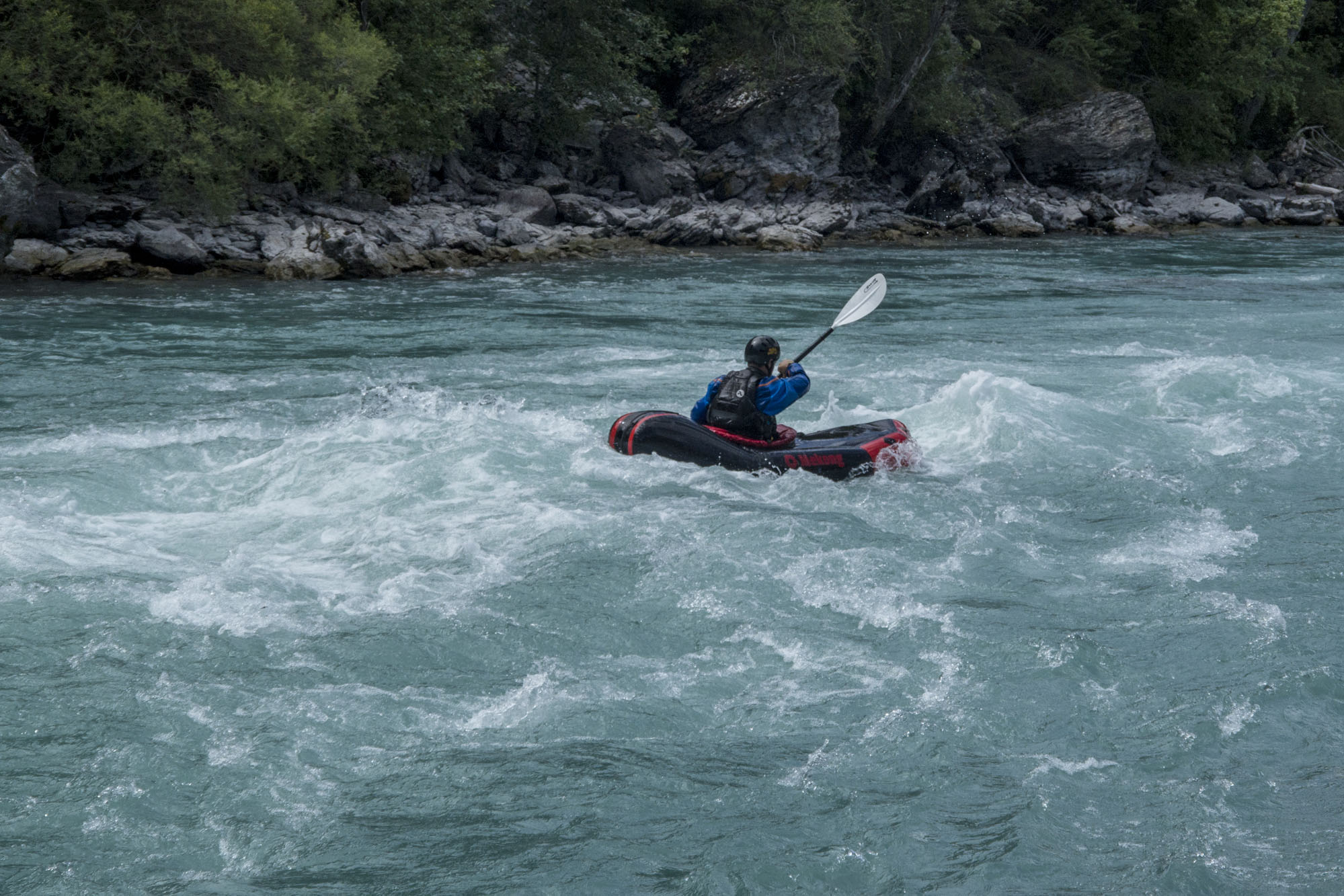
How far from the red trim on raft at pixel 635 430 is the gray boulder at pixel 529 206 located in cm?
1407

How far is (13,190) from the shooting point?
14.9 m

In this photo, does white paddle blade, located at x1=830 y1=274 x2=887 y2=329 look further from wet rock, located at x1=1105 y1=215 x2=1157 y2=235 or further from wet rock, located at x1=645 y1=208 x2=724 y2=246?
wet rock, located at x1=1105 y1=215 x2=1157 y2=235

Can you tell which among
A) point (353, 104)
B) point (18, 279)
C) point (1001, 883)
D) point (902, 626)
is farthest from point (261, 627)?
point (353, 104)

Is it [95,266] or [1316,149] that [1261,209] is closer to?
[1316,149]

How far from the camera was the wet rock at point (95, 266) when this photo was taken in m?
14.9

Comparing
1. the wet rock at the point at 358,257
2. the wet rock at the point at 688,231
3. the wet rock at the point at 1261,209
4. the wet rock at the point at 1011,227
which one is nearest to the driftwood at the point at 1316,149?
the wet rock at the point at 1261,209

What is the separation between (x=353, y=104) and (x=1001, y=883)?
1597 cm

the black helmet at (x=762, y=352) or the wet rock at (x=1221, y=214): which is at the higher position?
the black helmet at (x=762, y=352)

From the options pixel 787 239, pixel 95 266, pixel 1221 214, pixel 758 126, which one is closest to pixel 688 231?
pixel 787 239

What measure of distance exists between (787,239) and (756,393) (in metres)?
15.4

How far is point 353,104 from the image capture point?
17172 mm

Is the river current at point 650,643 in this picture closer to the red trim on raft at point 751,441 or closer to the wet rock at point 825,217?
the red trim on raft at point 751,441

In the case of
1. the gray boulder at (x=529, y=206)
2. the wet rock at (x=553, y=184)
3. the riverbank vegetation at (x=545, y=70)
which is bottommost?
the gray boulder at (x=529, y=206)

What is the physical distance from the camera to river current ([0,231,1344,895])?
11.8ft
